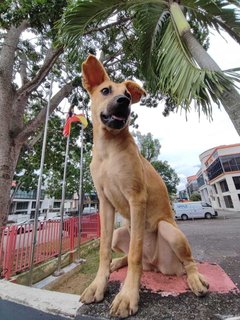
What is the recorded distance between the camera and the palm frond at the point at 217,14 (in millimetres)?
3166

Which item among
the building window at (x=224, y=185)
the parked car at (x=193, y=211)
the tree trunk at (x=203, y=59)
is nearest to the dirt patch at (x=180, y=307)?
the tree trunk at (x=203, y=59)

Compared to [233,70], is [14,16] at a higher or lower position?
higher

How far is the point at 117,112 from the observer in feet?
5.70

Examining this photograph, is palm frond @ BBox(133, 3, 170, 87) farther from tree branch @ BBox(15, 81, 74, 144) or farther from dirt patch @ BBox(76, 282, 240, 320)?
tree branch @ BBox(15, 81, 74, 144)

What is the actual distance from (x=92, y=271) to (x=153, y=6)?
732 cm

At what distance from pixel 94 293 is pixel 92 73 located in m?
1.72

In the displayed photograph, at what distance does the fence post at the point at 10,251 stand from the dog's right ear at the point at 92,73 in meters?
4.47

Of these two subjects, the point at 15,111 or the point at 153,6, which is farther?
the point at 15,111

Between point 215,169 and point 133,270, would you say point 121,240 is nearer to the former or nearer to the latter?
point 133,270

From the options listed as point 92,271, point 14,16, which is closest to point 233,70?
point 14,16

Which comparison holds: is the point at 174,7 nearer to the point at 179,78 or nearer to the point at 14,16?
the point at 179,78

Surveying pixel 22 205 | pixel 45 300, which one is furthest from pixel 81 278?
pixel 22 205

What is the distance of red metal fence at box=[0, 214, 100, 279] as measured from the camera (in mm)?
5246

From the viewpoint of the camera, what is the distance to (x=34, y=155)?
12742 mm
